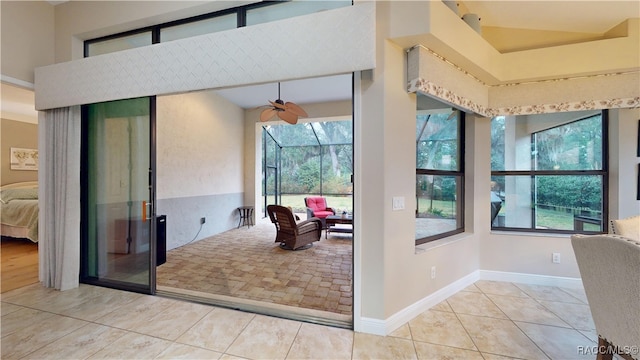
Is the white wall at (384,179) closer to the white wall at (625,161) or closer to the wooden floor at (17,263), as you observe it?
the white wall at (625,161)

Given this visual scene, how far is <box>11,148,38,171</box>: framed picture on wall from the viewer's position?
5578 mm

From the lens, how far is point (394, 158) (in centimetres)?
214

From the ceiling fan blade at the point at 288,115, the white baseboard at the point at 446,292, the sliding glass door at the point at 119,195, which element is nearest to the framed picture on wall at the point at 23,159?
the sliding glass door at the point at 119,195

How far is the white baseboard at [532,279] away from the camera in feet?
9.72

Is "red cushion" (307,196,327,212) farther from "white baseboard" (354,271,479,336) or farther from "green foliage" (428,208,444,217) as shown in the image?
"white baseboard" (354,271,479,336)

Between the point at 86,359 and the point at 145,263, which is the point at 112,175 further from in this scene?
the point at 86,359

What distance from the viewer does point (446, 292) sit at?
2.70 metres

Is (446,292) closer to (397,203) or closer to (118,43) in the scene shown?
(397,203)

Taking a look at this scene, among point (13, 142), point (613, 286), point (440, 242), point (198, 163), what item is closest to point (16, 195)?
point (13, 142)

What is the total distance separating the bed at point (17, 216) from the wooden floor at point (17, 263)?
A: 221 mm

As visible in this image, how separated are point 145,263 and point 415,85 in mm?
3376

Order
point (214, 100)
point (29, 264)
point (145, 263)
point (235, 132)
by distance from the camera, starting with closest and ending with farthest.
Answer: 1. point (145, 263)
2. point (29, 264)
3. point (214, 100)
4. point (235, 132)

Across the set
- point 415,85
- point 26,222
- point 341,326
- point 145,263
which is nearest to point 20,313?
point 145,263

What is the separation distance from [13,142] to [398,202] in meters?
8.39
